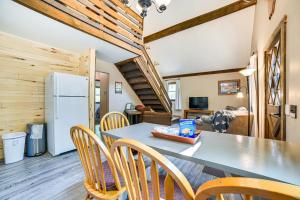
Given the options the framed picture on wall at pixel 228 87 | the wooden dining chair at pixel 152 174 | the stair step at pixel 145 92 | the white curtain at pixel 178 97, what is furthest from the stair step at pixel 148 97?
the wooden dining chair at pixel 152 174

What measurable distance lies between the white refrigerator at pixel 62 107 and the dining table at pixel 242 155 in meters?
2.11

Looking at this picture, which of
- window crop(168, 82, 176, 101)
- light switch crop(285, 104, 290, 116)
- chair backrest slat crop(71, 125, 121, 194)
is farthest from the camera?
window crop(168, 82, 176, 101)

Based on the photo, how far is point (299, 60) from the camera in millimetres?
1202

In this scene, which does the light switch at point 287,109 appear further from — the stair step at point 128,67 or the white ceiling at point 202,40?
the stair step at point 128,67

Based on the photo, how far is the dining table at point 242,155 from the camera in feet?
2.32

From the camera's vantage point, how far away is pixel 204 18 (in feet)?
13.3

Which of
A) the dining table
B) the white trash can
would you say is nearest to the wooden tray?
the dining table

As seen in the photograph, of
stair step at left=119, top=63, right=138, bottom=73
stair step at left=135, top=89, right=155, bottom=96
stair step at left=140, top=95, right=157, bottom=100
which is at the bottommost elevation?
stair step at left=140, top=95, right=157, bottom=100

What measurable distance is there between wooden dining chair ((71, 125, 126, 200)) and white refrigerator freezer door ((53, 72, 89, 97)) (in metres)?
1.94

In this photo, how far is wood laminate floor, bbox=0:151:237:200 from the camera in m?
1.66


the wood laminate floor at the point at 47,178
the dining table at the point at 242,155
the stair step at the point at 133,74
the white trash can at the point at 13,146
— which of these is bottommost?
the wood laminate floor at the point at 47,178

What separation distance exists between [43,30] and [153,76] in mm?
2852

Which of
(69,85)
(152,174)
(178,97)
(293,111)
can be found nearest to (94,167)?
(152,174)

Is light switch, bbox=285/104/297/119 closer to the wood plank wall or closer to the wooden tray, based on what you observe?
the wooden tray
